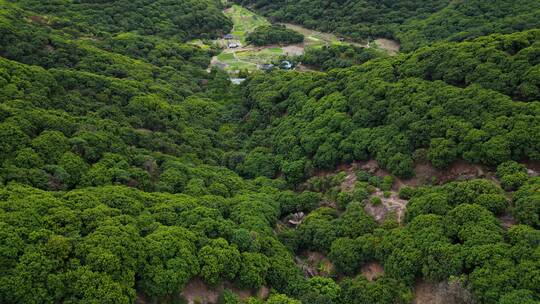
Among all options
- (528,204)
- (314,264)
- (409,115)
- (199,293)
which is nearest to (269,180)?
(314,264)

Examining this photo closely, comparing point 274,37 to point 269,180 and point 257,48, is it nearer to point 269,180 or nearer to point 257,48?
point 257,48

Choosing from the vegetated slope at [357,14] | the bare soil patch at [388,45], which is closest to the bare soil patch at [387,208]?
the bare soil patch at [388,45]

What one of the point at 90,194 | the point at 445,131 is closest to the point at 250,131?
the point at 445,131

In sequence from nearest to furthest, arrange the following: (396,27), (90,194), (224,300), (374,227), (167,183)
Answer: (224,300)
(90,194)
(374,227)
(167,183)
(396,27)

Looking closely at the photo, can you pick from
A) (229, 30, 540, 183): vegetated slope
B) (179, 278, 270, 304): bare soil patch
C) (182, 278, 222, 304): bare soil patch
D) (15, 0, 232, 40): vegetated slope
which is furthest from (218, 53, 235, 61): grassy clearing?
(182, 278, 222, 304): bare soil patch

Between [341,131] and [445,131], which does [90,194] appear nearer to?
[341,131]

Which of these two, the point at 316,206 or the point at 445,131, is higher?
the point at 445,131
